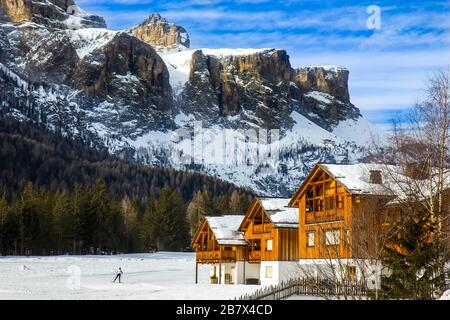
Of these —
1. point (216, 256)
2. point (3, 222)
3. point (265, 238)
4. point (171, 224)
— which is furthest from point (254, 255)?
point (171, 224)

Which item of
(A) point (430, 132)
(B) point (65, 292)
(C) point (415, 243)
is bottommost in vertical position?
(B) point (65, 292)

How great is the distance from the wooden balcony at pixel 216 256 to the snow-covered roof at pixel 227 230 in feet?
4.96

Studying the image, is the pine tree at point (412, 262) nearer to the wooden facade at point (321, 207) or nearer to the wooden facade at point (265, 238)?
the wooden facade at point (321, 207)

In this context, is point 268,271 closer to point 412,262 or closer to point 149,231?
point 412,262

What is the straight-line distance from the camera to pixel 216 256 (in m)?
63.2

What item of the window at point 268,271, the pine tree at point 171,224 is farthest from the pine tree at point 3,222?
the window at point 268,271

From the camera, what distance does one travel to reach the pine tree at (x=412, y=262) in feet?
84.9

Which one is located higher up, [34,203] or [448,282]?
[34,203]

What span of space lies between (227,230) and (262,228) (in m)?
5.25
